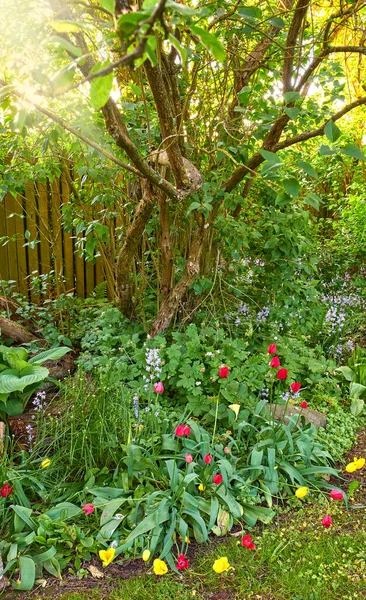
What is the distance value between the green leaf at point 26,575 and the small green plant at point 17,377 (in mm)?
1087

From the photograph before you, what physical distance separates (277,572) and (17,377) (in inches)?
73.9

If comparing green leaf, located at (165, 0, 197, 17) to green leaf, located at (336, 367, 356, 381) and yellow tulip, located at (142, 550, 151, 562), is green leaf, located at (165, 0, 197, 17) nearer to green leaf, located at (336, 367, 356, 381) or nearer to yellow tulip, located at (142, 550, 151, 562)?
yellow tulip, located at (142, 550, 151, 562)

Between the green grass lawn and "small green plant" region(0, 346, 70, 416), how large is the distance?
1.26 meters

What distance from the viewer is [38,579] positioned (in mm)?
2230

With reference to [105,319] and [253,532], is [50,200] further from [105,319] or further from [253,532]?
[253,532]

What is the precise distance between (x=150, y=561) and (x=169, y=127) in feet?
7.26

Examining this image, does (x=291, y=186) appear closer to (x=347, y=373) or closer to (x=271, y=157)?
(x=271, y=157)

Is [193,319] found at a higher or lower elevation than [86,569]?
higher

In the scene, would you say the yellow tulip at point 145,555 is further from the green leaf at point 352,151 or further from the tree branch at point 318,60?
the tree branch at point 318,60

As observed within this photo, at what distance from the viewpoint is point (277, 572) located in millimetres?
2270

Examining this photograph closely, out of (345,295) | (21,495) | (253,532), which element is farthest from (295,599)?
(345,295)

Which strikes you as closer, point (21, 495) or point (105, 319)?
point (21, 495)

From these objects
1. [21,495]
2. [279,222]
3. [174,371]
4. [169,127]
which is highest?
[169,127]

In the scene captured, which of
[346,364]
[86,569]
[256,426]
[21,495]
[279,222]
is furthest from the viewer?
[346,364]
